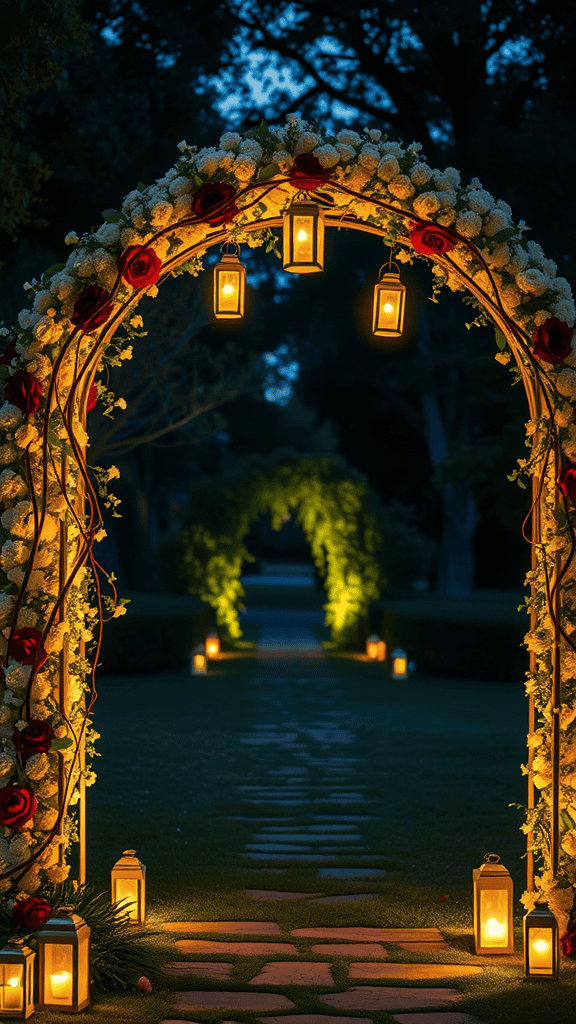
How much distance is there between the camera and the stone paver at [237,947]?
16.6 ft

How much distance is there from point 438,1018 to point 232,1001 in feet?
2.74

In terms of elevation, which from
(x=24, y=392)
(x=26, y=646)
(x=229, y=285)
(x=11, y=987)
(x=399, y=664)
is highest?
(x=229, y=285)

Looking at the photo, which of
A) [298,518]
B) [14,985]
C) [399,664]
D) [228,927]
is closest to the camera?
[14,985]

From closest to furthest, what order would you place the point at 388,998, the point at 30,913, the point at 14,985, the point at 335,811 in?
the point at 14,985 < the point at 388,998 < the point at 30,913 < the point at 335,811

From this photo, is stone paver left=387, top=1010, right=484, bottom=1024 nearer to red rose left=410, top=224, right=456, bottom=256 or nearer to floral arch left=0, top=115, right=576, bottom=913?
floral arch left=0, top=115, right=576, bottom=913

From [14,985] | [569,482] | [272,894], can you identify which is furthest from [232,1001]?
[569,482]

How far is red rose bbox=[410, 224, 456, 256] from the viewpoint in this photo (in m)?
5.17

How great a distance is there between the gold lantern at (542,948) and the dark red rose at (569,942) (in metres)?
0.32

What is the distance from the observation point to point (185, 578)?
19969 millimetres

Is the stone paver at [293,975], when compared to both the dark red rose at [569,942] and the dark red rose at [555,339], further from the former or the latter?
the dark red rose at [555,339]

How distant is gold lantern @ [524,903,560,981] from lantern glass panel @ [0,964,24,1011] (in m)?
2.15

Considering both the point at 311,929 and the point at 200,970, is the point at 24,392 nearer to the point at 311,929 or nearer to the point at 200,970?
the point at 200,970

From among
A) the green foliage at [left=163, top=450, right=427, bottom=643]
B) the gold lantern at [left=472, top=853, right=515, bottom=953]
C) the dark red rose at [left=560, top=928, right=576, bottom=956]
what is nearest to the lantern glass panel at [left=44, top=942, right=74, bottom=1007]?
the gold lantern at [left=472, top=853, right=515, bottom=953]

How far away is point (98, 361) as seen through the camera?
17.6 feet
